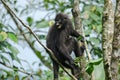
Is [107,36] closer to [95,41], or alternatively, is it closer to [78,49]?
[95,41]

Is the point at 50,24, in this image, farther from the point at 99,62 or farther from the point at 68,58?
the point at 99,62

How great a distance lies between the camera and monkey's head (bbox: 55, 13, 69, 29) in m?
4.03

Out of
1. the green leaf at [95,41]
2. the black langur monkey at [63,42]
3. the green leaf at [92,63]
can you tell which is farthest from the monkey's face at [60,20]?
the green leaf at [92,63]

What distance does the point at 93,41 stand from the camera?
367 cm

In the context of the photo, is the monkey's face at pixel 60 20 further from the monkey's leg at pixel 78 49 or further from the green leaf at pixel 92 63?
the green leaf at pixel 92 63

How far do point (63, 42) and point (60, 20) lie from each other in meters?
0.24

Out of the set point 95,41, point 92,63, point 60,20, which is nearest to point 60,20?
point 60,20

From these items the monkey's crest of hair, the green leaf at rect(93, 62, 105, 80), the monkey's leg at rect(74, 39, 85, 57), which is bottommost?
the monkey's leg at rect(74, 39, 85, 57)

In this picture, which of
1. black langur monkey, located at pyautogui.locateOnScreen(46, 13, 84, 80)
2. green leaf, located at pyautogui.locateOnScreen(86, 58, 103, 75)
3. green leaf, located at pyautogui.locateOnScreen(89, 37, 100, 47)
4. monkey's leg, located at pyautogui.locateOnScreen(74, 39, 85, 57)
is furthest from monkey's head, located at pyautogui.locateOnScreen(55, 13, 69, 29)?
green leaf, located at pyautogui.locateOnScreen(86, 58, 103, 75)

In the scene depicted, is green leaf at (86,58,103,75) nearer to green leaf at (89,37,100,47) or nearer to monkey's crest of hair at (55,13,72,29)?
green leaf at (89,37,100,47)

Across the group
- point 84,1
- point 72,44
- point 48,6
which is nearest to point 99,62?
point 72,44

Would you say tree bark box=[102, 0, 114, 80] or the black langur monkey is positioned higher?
tree bark box=[102, 0, 114, 80]

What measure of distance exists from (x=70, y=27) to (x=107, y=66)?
2.34 m

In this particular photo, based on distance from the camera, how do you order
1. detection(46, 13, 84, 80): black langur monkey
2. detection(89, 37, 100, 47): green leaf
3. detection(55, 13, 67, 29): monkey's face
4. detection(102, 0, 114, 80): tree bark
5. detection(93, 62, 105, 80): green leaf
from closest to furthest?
detection(102, 0, 114, 80): tree bark < detection(93, 62, 105, 80): green leaf < detection(89, 37, 100, 47): green leaf < detection(46, 13, 84, 80): black langur monkey < detection(55, 13, 67, 29): monkey's face
